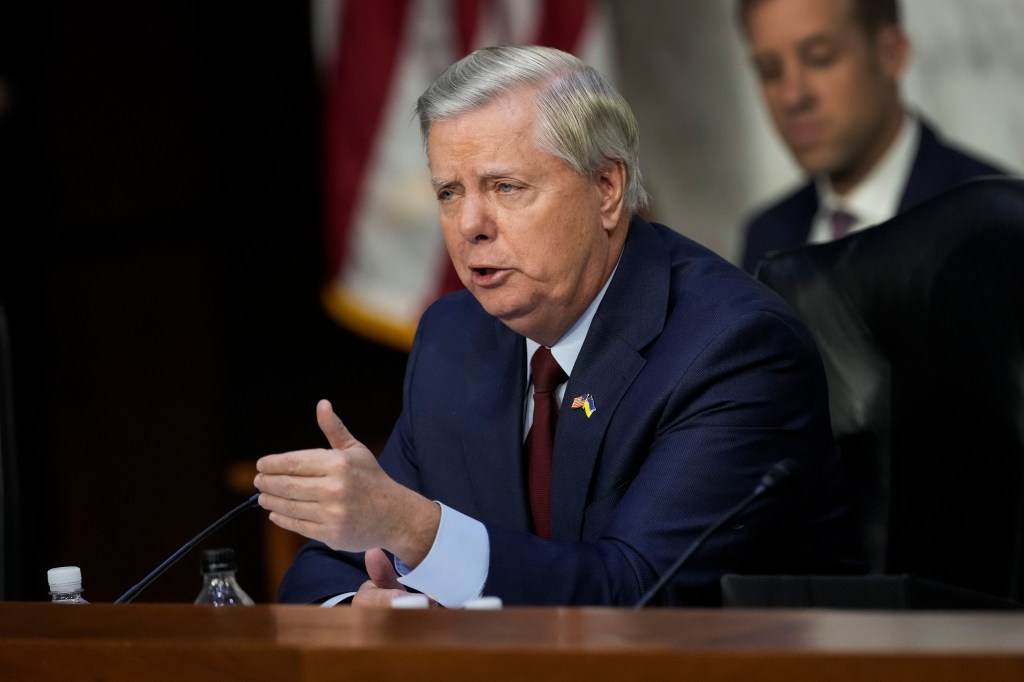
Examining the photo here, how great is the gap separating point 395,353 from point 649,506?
2846 millimetres

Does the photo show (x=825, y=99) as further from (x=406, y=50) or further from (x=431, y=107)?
(x=431, y=107)

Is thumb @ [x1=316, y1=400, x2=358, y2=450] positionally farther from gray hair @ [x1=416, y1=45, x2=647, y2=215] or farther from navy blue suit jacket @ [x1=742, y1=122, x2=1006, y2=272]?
navy blue suit jacket @ [x1=742, y1=122, x2=1006, y2=272]

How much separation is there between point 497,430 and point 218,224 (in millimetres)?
2782

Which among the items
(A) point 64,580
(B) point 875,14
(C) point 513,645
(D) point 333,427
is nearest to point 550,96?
(D) point 333,427

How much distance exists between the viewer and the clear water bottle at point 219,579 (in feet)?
6.34

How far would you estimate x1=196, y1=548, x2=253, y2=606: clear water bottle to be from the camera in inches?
76.1

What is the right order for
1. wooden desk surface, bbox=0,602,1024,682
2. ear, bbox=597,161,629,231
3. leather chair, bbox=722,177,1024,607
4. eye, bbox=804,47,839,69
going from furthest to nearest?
eye, bbox=804,47,839,69 → ear, bbox=597,161,629,231 → leather chair, bbox=722,177,1024,607 → wooden desk surface, bbox=0,602,1024,682

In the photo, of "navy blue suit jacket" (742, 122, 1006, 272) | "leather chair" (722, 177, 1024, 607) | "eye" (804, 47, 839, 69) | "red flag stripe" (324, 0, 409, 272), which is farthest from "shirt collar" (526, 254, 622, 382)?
"red flag stripe" (324, 0, 409, 272)

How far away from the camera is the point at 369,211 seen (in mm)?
4266

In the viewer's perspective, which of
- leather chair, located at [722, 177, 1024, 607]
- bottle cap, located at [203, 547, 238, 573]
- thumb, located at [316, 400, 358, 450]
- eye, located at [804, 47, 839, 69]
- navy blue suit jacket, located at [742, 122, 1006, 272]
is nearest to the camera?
thumb, located at [316, 400, 358, 450]

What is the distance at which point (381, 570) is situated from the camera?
1.95 metres

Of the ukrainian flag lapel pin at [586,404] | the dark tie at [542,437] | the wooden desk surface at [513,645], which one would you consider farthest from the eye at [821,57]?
the wooden desk surface at [513,645]

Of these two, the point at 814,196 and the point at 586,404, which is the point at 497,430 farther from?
the point at 814,196

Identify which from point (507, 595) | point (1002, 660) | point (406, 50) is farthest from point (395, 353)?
point (1002, 660)
